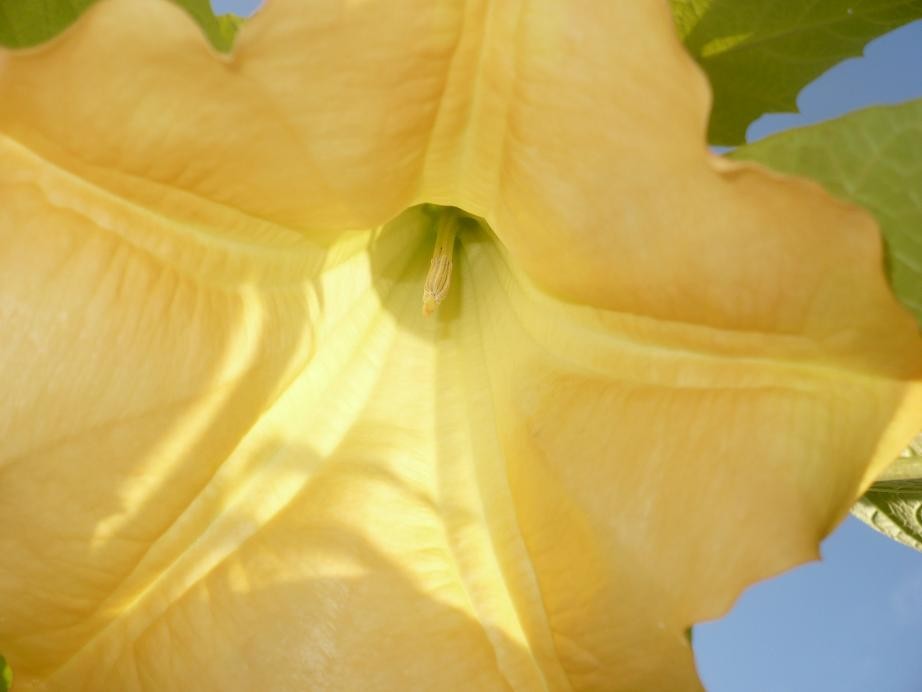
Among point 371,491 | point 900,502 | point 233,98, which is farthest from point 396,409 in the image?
point 900,502

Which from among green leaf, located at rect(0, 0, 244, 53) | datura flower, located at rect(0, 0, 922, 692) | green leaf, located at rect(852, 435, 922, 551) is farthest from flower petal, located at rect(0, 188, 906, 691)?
green leaf, located at rect(852, 435, 922, 551)

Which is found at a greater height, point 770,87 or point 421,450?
point 770,87

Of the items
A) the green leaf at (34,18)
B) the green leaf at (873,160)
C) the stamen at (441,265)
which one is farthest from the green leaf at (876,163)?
the green leaf at (34,18)

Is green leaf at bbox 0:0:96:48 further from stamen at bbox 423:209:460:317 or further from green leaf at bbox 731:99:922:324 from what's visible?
green leaf at bbox 731:99:922:324

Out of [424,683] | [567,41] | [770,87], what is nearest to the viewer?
[567,41]

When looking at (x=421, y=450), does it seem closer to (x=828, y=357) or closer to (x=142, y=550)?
(x=142, y=550)

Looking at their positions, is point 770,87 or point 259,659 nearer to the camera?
point 259,659

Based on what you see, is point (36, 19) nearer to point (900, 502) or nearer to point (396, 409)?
point (396, 409)

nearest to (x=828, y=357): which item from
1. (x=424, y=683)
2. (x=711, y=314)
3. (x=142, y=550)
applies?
(x=711, y=314)
